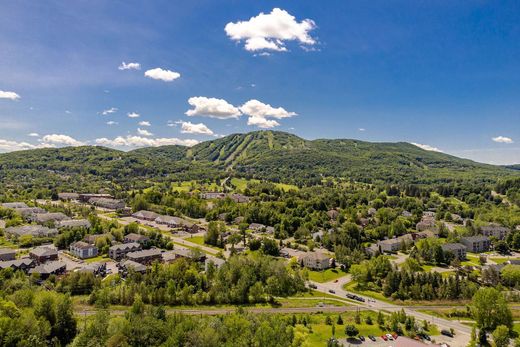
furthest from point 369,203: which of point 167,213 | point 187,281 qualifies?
point 187,281

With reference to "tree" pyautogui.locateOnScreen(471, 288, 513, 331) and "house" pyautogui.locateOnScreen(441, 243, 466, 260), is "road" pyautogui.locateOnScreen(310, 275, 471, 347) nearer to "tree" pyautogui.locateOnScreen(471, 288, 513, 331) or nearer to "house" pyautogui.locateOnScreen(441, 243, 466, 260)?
"tree" pyautogui.locateOnScreen(471, 288, 513, 331)

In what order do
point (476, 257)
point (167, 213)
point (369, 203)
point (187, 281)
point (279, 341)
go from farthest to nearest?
point (369, 203) < point (167, 213) < point (476, 257) < point (187, 281) < point (279, 341)

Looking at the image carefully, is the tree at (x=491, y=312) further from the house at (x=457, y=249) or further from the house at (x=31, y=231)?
the house at (x=31, y=231)

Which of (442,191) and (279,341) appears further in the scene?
(442,191)

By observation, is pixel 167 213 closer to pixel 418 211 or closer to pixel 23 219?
pixel 23 219

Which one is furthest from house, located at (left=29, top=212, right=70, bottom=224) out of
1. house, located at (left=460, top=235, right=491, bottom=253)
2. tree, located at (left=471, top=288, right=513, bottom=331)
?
house, located at (left=460, top=235, right=491, bottom=253)

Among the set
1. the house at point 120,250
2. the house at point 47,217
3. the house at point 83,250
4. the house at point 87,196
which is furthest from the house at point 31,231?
the house at point 87,196
